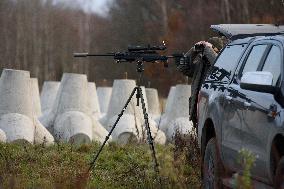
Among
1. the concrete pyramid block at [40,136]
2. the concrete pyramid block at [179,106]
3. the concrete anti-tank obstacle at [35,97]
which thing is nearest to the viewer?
the concrete pyramid block at [40,136]

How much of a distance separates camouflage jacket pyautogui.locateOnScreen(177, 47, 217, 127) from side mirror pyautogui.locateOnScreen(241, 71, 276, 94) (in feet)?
13.6

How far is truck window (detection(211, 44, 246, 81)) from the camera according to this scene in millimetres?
9297

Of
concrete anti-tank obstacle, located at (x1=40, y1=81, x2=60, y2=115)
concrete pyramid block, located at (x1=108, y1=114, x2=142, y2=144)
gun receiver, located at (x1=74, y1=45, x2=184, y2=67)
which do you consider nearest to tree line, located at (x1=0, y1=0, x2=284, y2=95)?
concrete anti-tank obstacle, located at (x1=40, y1=81, x2=60, y2=115)

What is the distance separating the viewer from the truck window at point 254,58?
833 centimetres

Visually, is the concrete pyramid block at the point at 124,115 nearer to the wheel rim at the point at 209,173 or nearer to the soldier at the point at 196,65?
the soldier at the point at 196,65

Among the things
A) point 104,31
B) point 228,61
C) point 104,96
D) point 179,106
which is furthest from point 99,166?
point 104,31

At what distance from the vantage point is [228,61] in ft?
31.7

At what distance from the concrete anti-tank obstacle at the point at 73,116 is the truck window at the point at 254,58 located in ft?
33.2

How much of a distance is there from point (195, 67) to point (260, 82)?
4838 mm

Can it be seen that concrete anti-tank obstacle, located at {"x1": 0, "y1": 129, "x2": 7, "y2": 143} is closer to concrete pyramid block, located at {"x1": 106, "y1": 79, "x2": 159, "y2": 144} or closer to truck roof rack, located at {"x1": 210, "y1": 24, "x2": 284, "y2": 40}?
concrete pyramid block, located at {"x1": 106, "y1": 79, "x2": 159, "y2": 144}

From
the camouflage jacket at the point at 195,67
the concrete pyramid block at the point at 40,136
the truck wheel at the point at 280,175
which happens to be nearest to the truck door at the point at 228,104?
the truck wheel at the point at 280,175

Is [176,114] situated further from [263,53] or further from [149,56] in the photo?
[263,53]

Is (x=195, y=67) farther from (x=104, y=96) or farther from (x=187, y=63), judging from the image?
(x=104, y=96)

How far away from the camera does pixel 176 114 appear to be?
22.4 m
